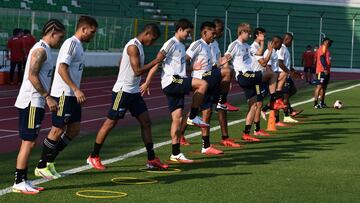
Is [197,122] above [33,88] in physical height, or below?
below

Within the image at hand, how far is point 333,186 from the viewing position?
1021 centimetres

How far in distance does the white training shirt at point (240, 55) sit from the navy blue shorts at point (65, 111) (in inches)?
198

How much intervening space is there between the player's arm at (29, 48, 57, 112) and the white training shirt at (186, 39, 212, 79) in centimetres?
427

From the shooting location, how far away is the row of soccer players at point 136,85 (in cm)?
940

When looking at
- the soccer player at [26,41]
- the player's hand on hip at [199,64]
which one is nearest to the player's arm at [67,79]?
the player's hand on hip at [199,64]

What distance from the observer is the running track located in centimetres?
1566

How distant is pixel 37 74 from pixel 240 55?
21.2 feet

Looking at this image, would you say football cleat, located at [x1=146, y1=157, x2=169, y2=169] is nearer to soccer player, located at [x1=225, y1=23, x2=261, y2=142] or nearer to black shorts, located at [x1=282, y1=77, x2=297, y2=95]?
soccer player, located at [x1=225, y1=23, x2=261, y2=142]

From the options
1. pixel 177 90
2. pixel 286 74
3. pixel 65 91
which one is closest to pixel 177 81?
pixel 177 90

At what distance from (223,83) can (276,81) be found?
384 centimetres

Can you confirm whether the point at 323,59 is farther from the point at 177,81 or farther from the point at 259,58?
the point at 177,81

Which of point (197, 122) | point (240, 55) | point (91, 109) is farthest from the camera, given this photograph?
point (91, 109)

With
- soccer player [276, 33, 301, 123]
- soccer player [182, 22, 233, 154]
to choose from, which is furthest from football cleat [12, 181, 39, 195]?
soccer player [276, 33, 301, 123]

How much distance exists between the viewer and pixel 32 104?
940 cm
